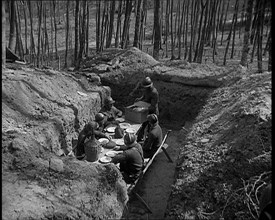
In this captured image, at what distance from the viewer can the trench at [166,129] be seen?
6871 mm

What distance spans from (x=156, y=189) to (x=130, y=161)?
4.57 feet

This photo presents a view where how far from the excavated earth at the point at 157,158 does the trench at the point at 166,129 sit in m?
0.03

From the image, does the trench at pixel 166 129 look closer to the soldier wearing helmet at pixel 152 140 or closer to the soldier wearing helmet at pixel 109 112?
the soldier wearing helmet at pixel 152 140

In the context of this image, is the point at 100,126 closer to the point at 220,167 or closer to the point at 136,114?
the point at 136,114

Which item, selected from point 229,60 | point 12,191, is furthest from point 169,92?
point 229,60

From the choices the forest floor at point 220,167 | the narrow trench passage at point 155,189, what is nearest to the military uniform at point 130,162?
the narrow trench passage at point 155,189

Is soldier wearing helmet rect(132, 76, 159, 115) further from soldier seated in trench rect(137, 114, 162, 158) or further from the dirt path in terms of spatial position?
soldier seated in trench rect(137, 114, 162, 158)

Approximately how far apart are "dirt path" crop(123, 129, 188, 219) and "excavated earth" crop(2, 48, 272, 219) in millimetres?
23

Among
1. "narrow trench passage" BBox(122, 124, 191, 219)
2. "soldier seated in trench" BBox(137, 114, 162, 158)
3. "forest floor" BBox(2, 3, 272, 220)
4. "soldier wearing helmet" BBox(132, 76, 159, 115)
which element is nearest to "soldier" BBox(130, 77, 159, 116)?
"soldier wearing helmet" BBox(132, 76, 159, 115)

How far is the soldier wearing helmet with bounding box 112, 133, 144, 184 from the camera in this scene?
6.58 meters

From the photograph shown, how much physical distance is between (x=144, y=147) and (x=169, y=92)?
175 inches

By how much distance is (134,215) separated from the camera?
6484 mm

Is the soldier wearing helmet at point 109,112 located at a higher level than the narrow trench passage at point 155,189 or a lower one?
higher

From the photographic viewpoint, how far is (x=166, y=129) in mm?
11438
